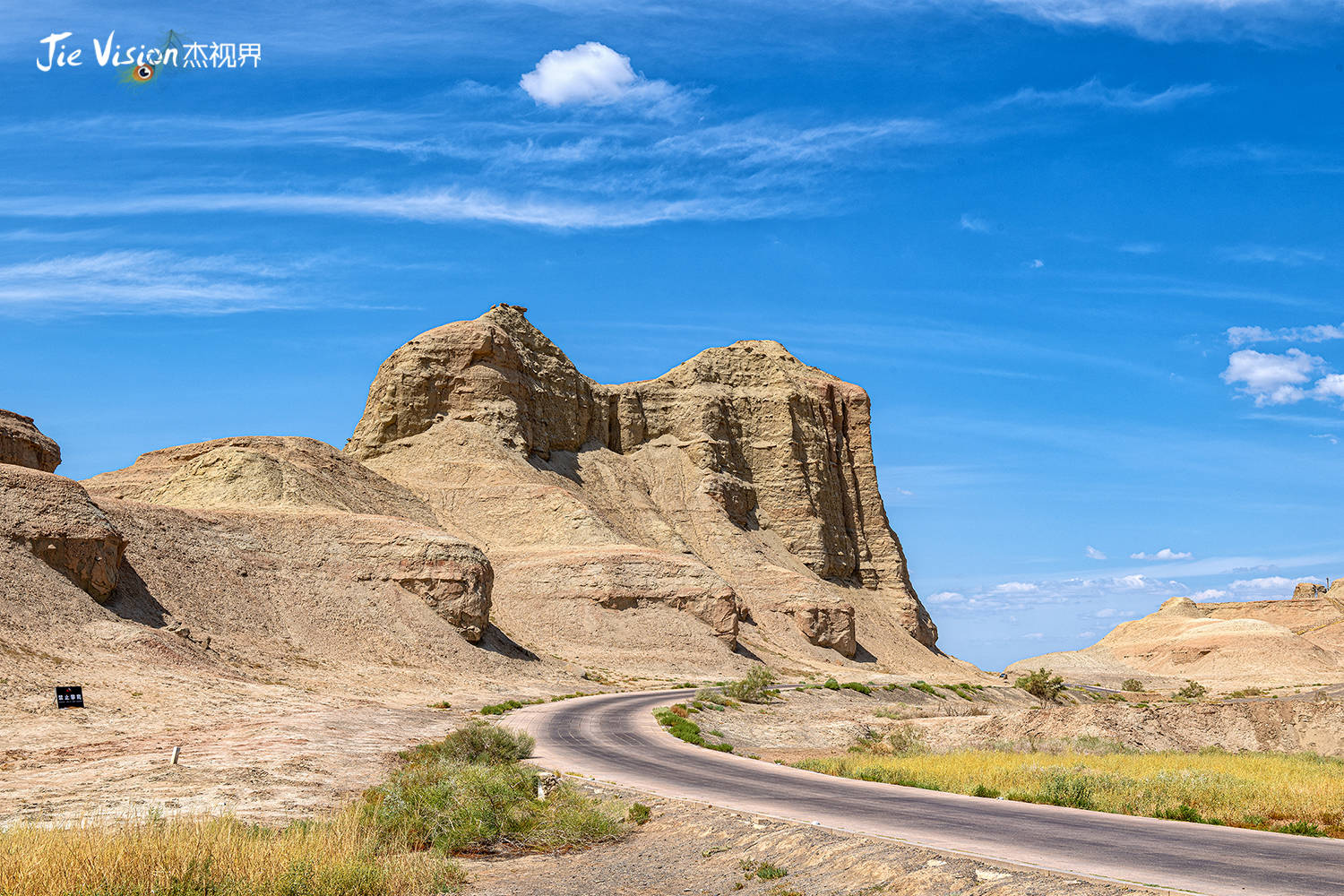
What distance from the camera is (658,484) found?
4018 inches

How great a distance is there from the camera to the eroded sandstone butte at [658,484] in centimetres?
7412

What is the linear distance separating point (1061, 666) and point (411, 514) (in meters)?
73.7

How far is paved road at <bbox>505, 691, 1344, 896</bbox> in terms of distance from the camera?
11711 mm

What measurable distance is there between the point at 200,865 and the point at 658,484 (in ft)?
297

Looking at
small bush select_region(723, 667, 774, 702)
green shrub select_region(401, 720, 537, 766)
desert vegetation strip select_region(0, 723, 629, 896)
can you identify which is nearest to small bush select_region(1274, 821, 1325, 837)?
desert vegetation strip select_region(0, 723, 629, 896)

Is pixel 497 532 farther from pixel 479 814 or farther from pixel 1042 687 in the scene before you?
pixel 479 814

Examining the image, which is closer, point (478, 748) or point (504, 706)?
point (478, 748)

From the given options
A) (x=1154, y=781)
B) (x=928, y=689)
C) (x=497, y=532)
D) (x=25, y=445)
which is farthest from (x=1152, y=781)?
(x=497, y=532)

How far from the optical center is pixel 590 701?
43.0 metres

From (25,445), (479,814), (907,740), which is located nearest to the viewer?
(479,814)

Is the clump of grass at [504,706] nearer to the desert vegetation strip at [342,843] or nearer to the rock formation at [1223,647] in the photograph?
the desert vegetation strip at [342,843]

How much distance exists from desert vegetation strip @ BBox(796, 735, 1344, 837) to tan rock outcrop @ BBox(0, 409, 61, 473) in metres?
55.5

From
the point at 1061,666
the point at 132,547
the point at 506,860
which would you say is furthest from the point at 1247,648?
the point at 506,860

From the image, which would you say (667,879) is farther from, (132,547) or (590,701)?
(132,547)
